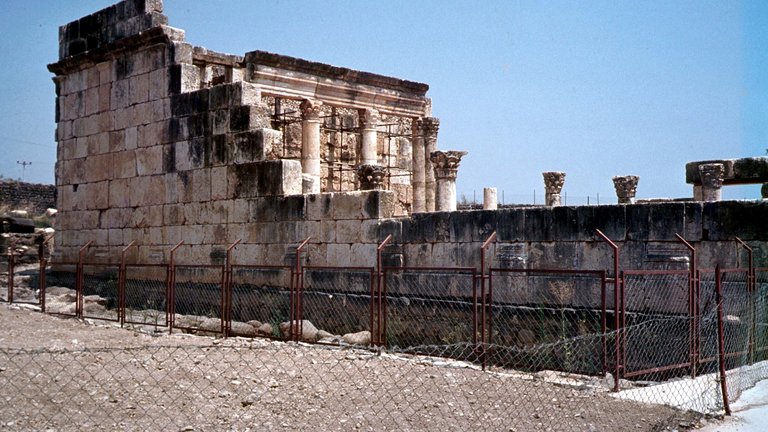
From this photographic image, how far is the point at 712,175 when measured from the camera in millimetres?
13008

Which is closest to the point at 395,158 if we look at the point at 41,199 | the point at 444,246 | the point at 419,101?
the point at 419,101

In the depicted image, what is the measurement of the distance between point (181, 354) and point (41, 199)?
29.3 meters

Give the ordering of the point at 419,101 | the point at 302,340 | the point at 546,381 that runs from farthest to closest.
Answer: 1. the point at 419,101
2. the point at 302,340
3. the point at 546,381

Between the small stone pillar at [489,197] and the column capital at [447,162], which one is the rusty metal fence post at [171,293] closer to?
the column capital at [447,162]

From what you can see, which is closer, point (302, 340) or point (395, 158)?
point (302, 340)

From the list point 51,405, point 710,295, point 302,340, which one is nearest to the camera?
point 51,405

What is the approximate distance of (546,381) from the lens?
9016 mm

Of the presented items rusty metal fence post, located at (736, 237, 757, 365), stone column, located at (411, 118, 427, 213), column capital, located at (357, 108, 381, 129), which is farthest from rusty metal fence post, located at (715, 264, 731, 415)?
column capital, located at (357, 108, 381, 129)

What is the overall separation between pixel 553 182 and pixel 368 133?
543 cm

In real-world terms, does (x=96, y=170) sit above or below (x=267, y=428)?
above

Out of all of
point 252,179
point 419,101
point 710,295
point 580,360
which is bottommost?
point 580,360

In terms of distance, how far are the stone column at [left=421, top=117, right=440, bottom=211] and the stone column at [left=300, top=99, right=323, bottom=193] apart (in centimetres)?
303

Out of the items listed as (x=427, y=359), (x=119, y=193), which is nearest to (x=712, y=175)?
(x=427, y=359)

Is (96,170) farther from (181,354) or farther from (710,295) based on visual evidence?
(710,295)
